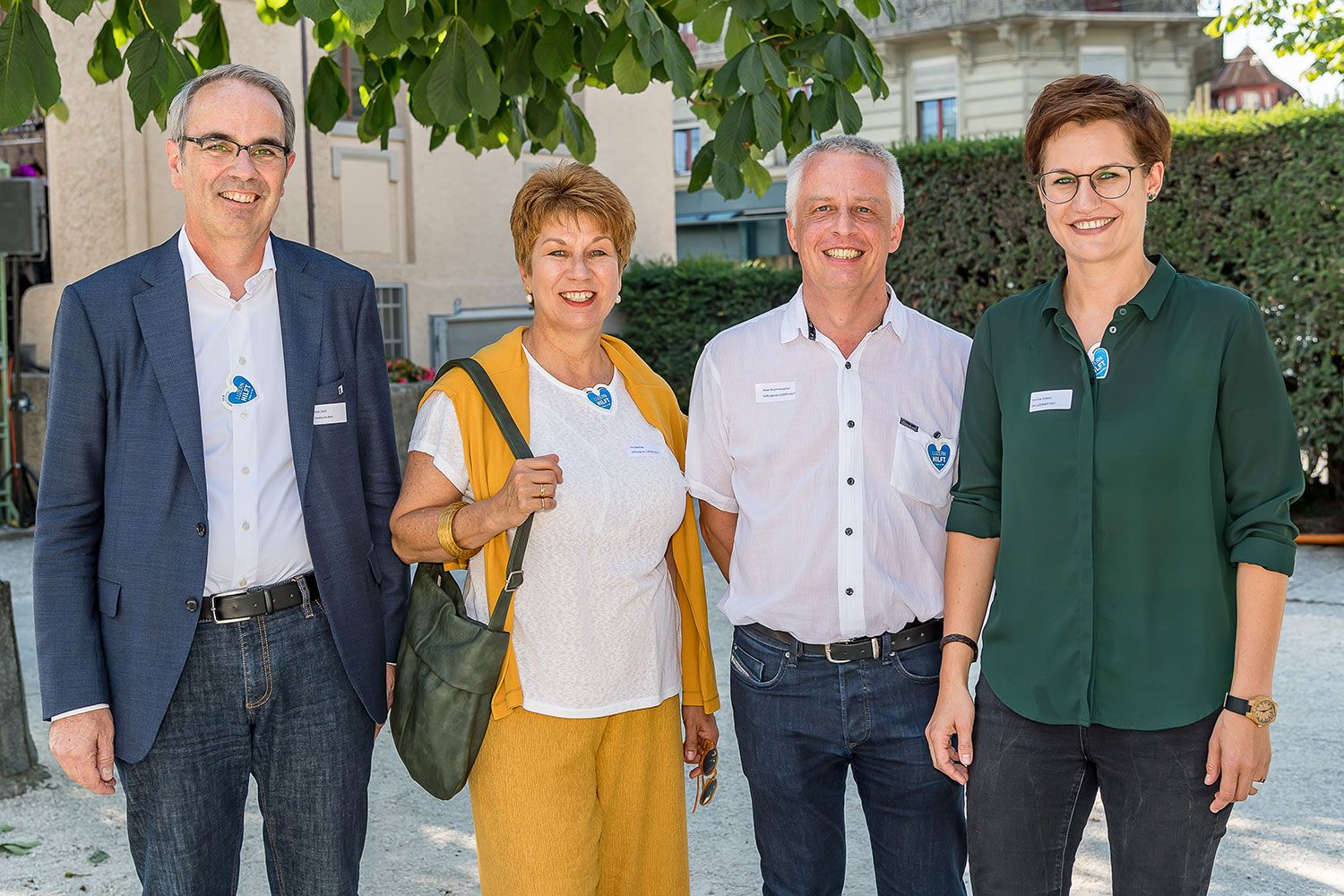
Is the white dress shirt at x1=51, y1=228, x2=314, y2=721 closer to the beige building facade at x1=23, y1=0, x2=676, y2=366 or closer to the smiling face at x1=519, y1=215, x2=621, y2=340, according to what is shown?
the smiling face at x1=519, y1=215, x2=621, y2=340

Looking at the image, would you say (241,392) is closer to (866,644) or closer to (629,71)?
(866,644)

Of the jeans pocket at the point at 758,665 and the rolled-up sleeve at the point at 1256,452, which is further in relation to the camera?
the jeans pocket at the point at 758,665

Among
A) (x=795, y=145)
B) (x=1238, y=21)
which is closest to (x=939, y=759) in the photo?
(x=795, y=145)

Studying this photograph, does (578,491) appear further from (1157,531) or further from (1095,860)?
(1095,860)

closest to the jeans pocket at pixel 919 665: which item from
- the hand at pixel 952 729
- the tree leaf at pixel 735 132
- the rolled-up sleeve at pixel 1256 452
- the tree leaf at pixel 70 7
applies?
the hand at pixel 952 729

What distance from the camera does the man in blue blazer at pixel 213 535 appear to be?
2719 millimetres

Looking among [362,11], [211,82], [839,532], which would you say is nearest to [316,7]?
[362,11]

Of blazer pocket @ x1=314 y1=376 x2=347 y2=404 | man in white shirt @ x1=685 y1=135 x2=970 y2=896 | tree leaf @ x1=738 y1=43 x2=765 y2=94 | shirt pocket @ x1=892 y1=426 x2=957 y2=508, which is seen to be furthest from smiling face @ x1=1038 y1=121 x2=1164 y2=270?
blazer pocket @ x1=314 y1=376 x2=347 y2=404

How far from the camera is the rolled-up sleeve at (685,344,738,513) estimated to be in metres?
3.10

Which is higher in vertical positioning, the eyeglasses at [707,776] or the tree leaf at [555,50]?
the tree leaf at [555,50]

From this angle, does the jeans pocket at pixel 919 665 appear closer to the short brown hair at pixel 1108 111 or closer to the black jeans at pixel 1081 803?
the black jeans at pixel 1081 803

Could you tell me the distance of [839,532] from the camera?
296 centimetres

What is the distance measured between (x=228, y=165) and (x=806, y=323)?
1287 mm

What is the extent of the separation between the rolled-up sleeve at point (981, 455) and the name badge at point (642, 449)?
71cm
